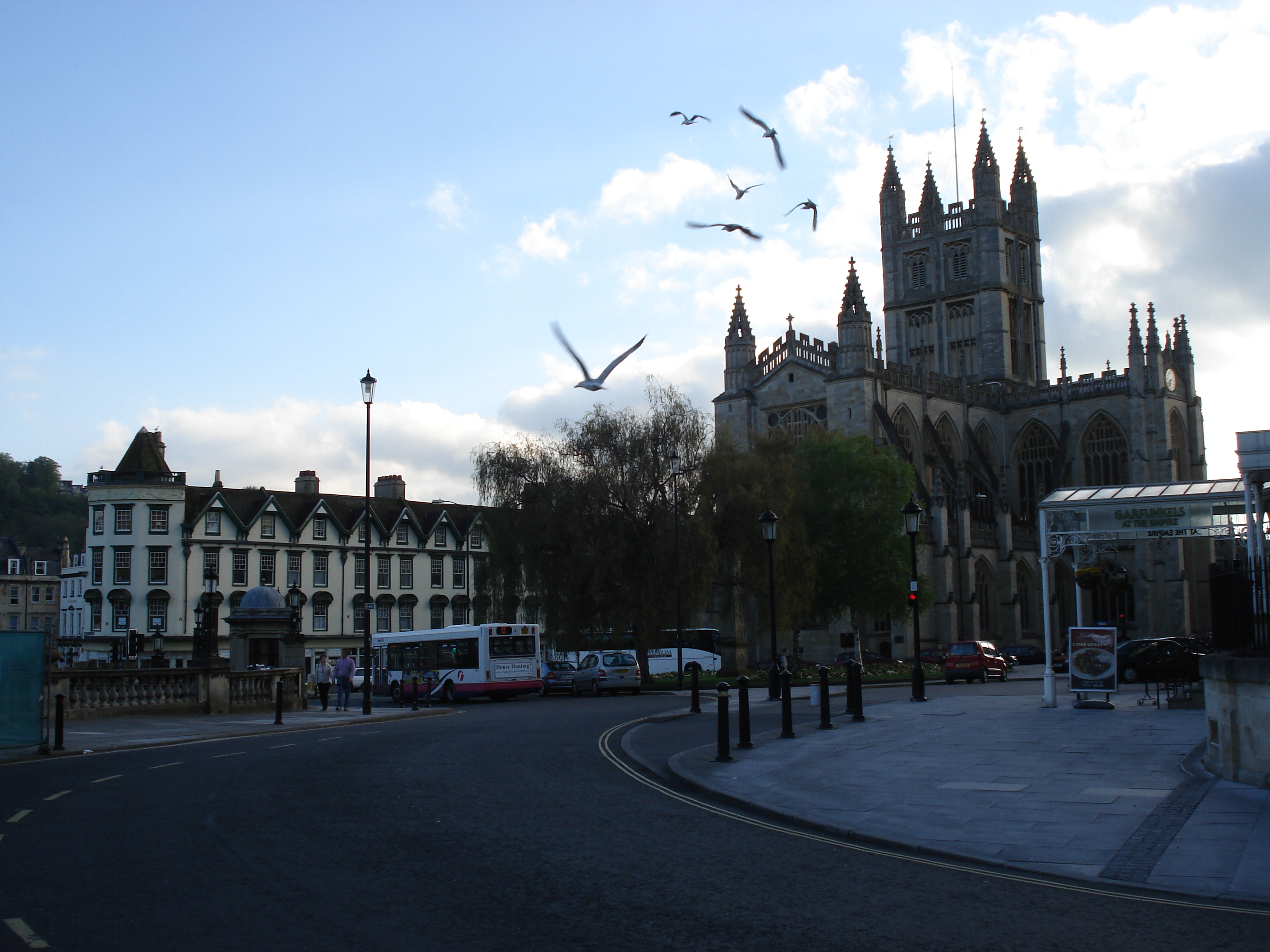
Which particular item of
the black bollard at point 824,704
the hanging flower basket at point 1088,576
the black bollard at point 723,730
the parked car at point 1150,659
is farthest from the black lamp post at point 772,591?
the black bollard at point 723,730

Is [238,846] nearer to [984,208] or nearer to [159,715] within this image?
[159,715]

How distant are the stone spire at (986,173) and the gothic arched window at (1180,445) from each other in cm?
2083

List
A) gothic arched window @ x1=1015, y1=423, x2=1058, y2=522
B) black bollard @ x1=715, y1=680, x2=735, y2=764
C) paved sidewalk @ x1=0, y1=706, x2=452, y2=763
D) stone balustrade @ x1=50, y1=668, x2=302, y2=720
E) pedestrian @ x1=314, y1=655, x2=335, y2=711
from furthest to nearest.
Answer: gothic arched window @ x1=1015, y1=423, x2=1058, y2=522 → pedestrian @ x1=314, y1=655, x2=335, y2=711 → stone balustrade @ x1=50, y1=668, x2=302, y2=720 → paved sidewalk @ x1=0, y1=706, x2=452, y2=763 → black bollard @ x1=715, y1=680, x2=735, y2=764

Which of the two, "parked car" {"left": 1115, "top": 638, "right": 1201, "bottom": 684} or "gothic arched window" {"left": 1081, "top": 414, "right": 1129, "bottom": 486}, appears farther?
"gothic arched window" {"left": 1081, "top": 414, "right": 1129, "bottom": 486}

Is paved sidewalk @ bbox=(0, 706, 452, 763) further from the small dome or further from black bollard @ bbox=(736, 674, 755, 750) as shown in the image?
the small dome

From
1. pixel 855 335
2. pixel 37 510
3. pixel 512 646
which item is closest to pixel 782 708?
pixel 512 646

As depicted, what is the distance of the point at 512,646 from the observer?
122ft

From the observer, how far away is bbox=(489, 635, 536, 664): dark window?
3697 centimetres

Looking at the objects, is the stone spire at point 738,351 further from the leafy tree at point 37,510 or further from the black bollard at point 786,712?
the leafy tree at point 37,510

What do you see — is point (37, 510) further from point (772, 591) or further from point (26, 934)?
point (26, 934)

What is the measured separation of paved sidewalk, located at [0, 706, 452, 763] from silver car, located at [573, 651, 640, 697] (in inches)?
327

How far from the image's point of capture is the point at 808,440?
176 feet

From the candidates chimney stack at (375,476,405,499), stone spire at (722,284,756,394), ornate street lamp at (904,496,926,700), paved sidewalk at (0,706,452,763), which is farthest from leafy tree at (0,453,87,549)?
ornate street lamp at (904,496,926,700)

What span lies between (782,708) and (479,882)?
1222 cm
